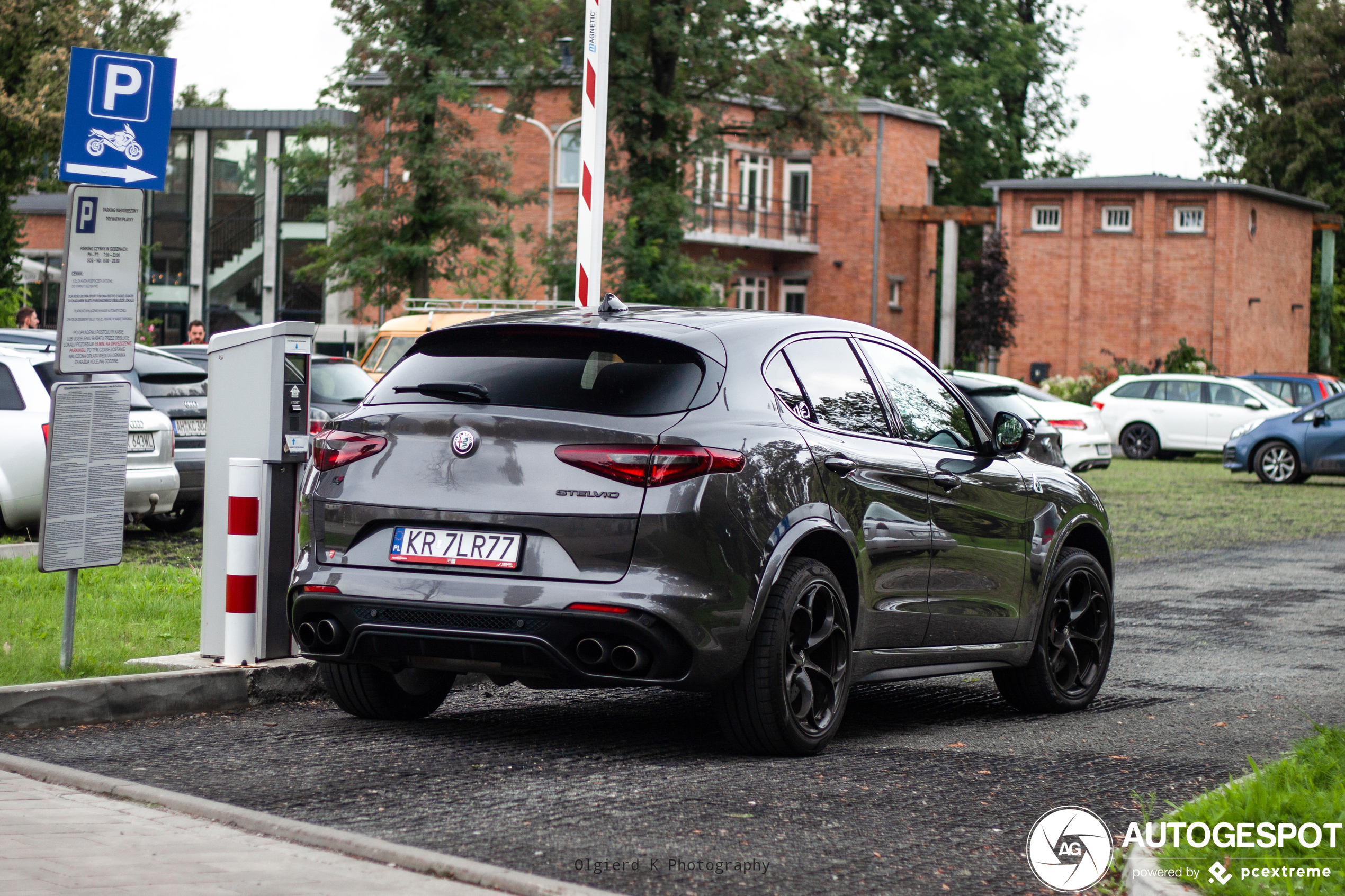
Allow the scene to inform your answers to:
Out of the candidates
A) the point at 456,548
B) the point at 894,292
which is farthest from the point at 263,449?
the point at 894,292

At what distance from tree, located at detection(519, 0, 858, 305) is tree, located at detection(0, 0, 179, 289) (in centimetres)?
870

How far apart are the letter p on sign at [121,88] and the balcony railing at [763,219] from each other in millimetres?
51035

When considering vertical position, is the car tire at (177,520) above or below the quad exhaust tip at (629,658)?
above

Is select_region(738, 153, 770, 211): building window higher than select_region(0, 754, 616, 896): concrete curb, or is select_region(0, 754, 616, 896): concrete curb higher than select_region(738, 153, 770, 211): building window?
select_region(738, 153, 770, 211): building window

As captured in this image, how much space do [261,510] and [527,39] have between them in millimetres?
27652

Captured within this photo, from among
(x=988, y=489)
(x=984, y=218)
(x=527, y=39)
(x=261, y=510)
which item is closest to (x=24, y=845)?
(x=261, y=510)

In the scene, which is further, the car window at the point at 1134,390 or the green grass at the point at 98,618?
the car window at the point at 1134,390

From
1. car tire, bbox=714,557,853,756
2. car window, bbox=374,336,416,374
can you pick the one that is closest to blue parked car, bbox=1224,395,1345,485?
car window, bbox=374,336,416,374

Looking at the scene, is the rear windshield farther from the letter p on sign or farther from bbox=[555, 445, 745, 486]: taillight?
the letter p on sign

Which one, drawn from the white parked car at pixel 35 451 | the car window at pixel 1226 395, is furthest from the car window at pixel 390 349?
the car window at pixel 1226 395

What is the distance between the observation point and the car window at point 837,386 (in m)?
6.62

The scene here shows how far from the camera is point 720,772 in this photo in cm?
602

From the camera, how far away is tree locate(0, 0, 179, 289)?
30875mm

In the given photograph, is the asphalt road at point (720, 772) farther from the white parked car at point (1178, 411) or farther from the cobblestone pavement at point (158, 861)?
the white parked car at point (1178, 411)
